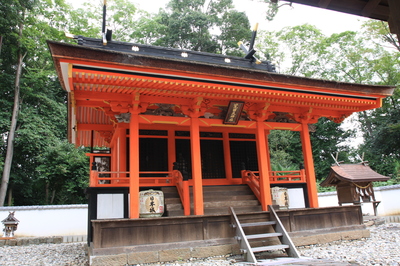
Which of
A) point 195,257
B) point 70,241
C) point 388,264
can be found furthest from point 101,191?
point 70,241

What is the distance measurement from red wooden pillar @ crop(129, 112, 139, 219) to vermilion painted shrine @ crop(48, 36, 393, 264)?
2 centimetres

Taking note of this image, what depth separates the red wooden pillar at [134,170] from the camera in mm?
6844

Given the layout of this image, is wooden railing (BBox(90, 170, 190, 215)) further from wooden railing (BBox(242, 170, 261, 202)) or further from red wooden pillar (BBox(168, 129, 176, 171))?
wooden railing (BBox(242, 170, 261, 202))

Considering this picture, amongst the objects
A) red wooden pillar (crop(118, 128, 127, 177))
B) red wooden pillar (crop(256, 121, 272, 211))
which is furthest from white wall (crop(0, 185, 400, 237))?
red wooden pillar (crop(256, 121, 272, 211))

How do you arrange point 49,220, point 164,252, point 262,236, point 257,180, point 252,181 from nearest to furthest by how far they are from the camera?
point 164,252, point 262,236, point 257,180, point 252,181, point 49,220

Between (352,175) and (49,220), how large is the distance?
1358 centimetres

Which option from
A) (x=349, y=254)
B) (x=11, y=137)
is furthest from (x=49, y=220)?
(x=349, y=254)

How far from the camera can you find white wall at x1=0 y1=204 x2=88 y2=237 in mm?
13977

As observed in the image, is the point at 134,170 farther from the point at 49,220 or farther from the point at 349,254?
the point at 49,220

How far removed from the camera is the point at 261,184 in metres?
8.48

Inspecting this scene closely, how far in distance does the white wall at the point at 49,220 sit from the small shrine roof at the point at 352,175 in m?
11.6

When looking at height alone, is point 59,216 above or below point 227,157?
below

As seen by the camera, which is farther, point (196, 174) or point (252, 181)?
point (252, 181)

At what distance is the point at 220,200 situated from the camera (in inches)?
348
